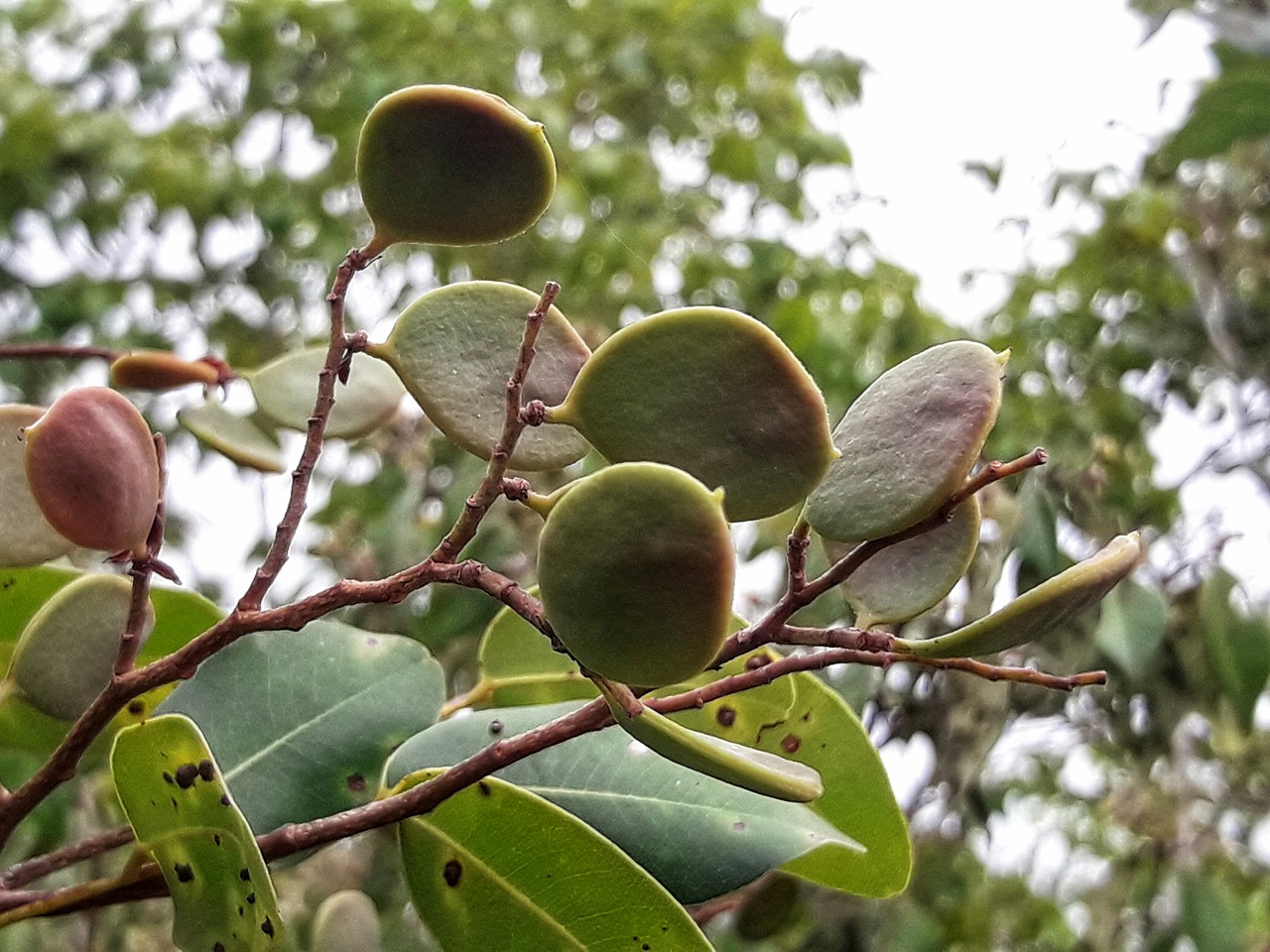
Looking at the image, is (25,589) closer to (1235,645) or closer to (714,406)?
(714,406)

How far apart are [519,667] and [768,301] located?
145 cm

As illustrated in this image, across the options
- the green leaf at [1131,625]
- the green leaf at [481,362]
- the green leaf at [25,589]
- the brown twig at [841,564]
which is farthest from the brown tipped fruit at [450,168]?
the green leaf at [1131,625]

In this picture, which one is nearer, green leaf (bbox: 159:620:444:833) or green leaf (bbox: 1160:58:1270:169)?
green leaf (bbox: 159:620:444:833)

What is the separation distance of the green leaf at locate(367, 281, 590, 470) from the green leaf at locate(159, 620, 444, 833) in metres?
0.15

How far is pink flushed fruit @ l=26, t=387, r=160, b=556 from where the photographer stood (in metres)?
0.35

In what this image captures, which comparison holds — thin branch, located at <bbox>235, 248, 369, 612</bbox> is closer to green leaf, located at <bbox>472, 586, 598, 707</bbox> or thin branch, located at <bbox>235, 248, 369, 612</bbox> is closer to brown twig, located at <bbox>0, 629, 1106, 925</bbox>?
brown twig, located at <bbox>0, 629, 1106, 925</bbox>

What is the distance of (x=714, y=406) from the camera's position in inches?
11.9

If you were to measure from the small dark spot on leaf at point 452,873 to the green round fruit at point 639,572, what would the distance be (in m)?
0.15

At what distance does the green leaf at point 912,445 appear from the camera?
1.00 feet

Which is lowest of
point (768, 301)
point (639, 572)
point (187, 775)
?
point (768, 301)

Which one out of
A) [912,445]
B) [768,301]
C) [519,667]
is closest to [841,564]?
[912,445]

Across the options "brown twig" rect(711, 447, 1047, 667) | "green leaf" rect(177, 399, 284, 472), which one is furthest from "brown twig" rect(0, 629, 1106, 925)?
"green leaf" rect(177, 399, 284, 472)

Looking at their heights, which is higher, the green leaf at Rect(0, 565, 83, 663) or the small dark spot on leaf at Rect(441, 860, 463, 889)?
the green leaf at Rect(0, 565, 83, 663)

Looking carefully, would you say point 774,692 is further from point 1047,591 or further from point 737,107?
point 737,107
